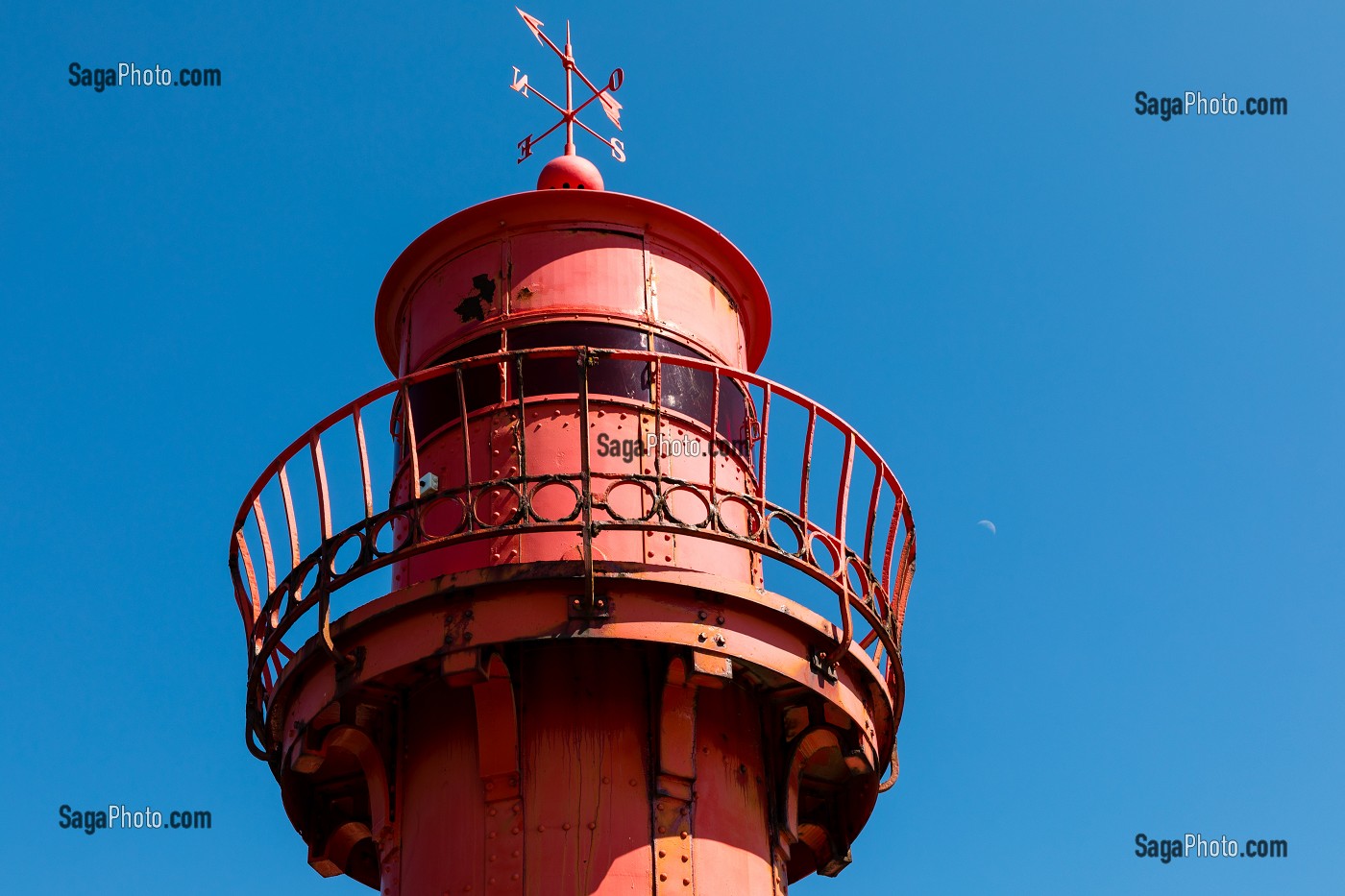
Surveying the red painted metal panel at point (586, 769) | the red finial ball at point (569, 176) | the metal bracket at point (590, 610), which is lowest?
the red painted metal panel at point (586, 769)

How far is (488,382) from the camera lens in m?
11.5

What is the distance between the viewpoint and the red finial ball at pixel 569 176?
13266mm

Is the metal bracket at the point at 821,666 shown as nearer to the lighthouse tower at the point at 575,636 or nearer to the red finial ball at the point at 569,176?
the lighthouse tower at the point at 575,636

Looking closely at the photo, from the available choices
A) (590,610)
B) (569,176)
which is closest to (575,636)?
(590,610)

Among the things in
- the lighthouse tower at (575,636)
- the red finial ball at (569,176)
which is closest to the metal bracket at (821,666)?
the lighthouse tower at (575,636)

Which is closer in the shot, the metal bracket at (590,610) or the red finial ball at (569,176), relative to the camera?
the metal bracket at (590,610)

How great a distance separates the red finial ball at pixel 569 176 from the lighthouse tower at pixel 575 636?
3.46 feet

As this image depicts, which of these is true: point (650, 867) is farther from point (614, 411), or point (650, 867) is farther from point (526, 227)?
point (526, 227)

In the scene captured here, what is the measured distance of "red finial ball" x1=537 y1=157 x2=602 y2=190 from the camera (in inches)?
522

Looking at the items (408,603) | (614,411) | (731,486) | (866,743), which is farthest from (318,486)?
(866,743)

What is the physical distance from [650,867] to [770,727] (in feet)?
4.74

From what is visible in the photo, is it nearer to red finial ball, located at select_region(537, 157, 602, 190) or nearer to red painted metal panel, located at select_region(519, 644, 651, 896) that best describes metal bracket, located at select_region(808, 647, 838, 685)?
red painted metal panel, located at select_region(519, 644, 651, 896)

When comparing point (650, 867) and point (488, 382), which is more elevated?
point (488, 382)

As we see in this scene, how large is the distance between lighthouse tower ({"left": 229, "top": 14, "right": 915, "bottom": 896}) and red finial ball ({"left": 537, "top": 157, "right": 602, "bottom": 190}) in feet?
3.46
